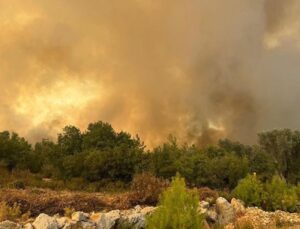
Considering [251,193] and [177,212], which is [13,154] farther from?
[177,212]

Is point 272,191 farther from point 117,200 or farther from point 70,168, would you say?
point 70,168

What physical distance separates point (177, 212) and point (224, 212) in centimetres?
713

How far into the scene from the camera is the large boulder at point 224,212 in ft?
63.6

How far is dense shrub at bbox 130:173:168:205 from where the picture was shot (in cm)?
2025

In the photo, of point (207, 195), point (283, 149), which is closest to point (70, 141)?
point (207, 195)

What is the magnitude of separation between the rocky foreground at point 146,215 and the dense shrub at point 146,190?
1.33m

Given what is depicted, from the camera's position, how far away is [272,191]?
2362 cm

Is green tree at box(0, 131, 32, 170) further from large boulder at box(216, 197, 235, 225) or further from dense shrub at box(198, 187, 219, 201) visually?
large boulder at box(216, 197, 235, 225)

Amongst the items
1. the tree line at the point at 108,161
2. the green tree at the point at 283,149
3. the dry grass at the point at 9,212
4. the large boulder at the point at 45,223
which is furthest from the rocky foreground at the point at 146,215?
the green tree at the point at 283,149

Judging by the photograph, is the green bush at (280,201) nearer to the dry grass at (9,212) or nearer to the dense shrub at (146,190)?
the dense shrub at (146,190)

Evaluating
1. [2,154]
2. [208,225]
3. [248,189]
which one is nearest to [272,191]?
[248,189]

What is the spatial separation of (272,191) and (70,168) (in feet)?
50.0

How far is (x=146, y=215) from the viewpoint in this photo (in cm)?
1591

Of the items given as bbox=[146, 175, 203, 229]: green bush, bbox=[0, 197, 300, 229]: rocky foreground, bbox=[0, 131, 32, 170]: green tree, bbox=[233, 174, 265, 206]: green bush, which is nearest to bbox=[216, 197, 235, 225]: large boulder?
bbox=[0, 197, 300, 229]: rocky foreground
